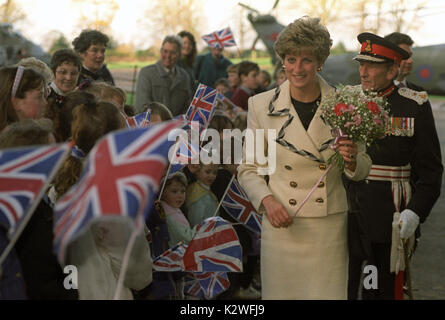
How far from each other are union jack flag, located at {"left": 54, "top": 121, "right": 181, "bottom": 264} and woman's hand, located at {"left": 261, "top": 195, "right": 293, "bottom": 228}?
3.91 ft

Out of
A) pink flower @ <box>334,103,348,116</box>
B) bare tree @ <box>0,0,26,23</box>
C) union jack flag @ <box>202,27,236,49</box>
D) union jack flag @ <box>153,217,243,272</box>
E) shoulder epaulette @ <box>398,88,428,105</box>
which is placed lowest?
union jack flag @ <box>153,217,243,272</box>

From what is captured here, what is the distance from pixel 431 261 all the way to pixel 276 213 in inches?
157

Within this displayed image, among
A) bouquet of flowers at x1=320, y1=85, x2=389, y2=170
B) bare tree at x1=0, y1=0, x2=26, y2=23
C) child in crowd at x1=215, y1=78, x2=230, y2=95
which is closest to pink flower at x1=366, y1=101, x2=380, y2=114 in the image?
bouquet of flowers at x1=320, y1=85, x2=389, y2=170

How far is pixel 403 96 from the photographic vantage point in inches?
174

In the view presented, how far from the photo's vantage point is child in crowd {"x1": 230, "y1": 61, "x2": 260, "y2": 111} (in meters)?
9.40

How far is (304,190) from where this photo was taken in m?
3.49

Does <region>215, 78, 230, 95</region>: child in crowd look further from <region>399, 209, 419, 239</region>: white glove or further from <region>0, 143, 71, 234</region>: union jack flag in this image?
<region>0, 143, 71, 234</region>: union jack flag

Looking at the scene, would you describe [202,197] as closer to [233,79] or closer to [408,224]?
[408,224]

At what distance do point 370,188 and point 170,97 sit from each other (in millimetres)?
3901

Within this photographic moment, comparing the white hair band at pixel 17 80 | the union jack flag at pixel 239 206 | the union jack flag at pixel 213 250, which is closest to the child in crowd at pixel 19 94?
the white hair band at pixel 17 80

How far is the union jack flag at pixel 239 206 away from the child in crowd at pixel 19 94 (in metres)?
2.02
